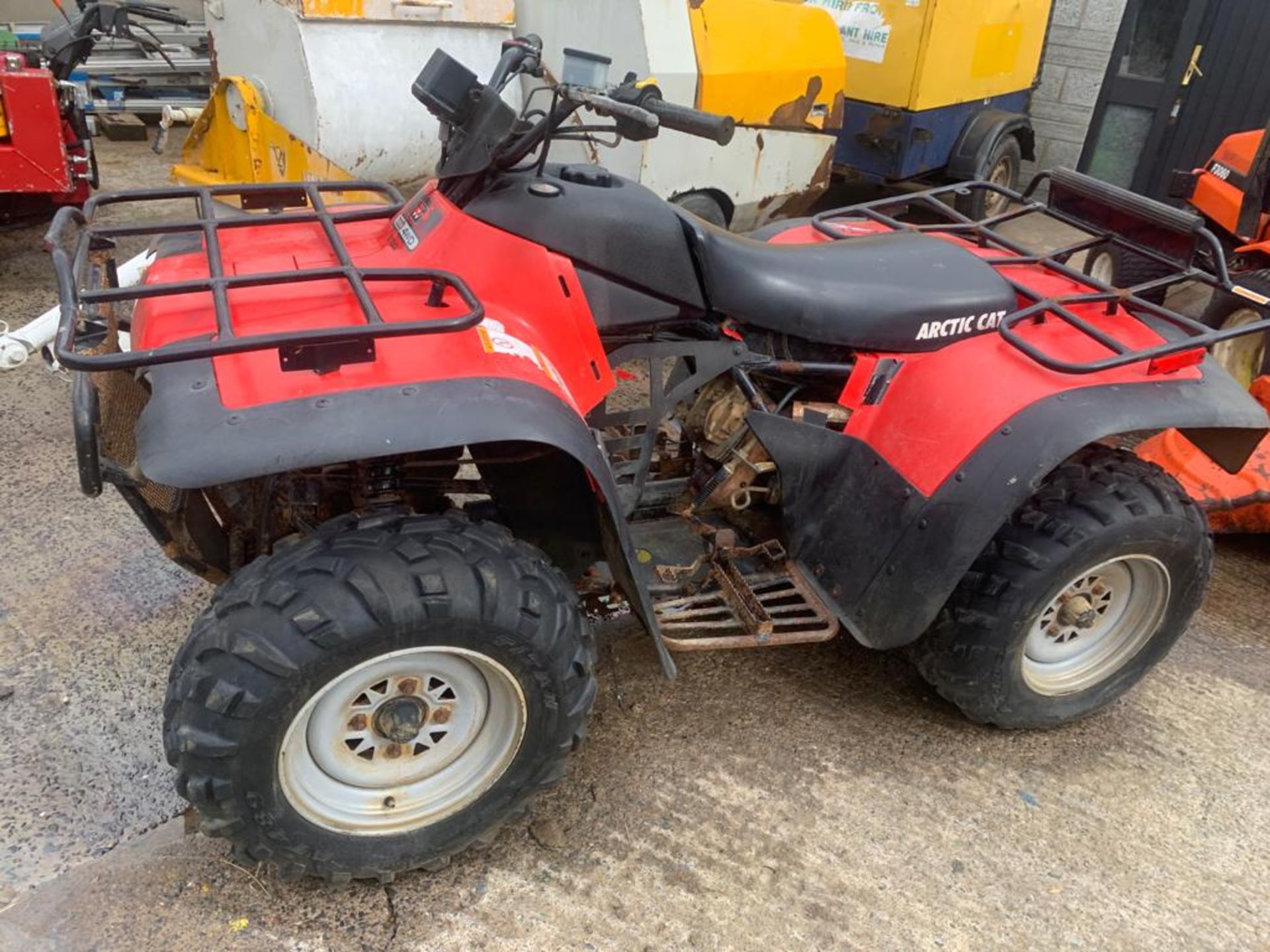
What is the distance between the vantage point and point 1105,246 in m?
3.26

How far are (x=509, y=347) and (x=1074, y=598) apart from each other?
5.62 feet

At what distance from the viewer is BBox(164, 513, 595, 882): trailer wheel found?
192 centimetres

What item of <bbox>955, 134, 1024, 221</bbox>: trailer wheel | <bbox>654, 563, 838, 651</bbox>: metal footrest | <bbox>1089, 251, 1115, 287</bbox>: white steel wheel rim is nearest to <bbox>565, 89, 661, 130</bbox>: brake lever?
<bbox>654, 563, 838, 651</bbox>: metal footrest

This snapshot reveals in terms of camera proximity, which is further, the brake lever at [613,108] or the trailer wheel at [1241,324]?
the trailer wheel at [1241,324]

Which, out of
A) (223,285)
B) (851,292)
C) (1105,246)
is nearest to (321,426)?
(223,285)

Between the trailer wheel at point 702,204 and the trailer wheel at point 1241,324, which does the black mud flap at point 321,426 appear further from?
the trailer wheel at point 1241,324

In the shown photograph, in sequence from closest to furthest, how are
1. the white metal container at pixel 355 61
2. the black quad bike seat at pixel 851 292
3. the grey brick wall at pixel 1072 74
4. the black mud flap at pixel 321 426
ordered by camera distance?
the black mud flap at pixel 321 426
the black quad bike seat at pixel 851 292
the white metal container at pixel 355 61
the grey brick wall at pixel 1072 74

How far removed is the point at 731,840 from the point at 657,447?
45.5 inches

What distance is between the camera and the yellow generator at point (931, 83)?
20.3 feet

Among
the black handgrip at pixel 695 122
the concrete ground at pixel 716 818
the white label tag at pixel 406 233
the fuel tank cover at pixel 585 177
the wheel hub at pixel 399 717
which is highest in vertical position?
the black handgrip at pixel 695 122

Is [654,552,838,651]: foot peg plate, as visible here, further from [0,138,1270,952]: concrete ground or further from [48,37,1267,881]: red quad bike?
[0,138,1270,952]: concrete ground

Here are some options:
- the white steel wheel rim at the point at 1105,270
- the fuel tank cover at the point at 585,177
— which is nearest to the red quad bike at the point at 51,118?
the fuel tank cover at the point at 585,177

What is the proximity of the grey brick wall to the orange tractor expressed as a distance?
8.92ft

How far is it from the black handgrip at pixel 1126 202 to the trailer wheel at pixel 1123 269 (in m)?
0.19
